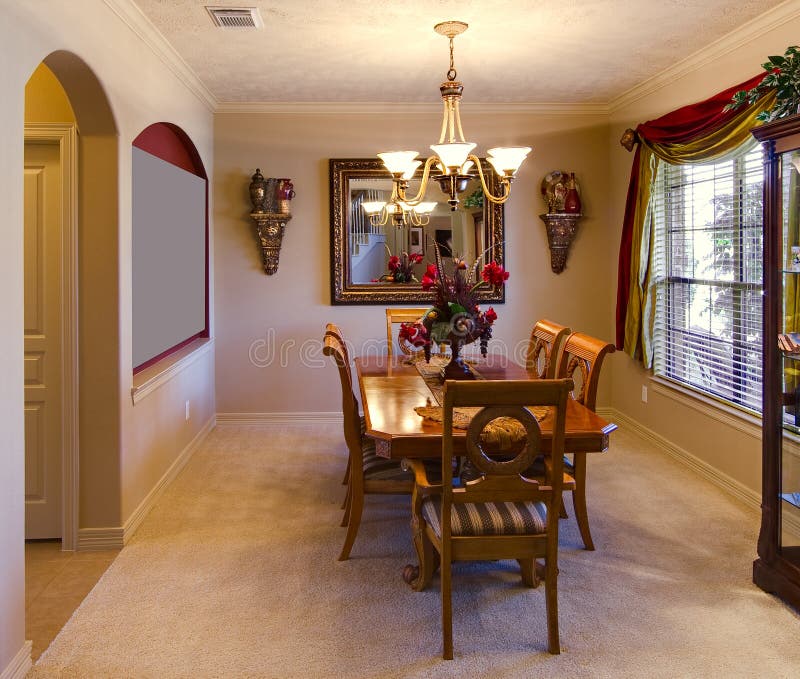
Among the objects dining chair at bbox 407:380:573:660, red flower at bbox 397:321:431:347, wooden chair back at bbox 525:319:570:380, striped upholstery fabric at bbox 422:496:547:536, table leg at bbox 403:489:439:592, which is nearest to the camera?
dining chair at bbox 407:380:573:660

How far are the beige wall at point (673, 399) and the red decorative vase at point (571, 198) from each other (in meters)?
0.33

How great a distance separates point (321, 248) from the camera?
5.90 metres

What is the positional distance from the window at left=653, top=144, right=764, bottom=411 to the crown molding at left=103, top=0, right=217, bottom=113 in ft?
10.3

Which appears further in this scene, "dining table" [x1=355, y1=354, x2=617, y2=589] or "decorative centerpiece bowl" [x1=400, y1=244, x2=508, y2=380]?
"decorative centerpiece bowl" [x1=400, y1=244, x2=508, y2=380]

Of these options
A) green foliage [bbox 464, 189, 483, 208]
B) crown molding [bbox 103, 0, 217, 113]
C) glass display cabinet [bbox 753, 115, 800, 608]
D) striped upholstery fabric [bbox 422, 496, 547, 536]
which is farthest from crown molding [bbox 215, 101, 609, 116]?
striped upholstery fabric [bbox 422, 496, 547, 536]

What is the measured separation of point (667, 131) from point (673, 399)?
1.74m

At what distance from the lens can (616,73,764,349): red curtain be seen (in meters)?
4.05

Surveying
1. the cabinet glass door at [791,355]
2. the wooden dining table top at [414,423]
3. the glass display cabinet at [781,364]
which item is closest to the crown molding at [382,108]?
the wooden dining table top at [414,423]

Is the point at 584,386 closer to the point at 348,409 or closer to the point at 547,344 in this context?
the point at 547,344

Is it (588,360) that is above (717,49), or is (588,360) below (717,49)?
below

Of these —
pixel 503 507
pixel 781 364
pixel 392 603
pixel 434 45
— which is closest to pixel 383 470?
pixel 392 603

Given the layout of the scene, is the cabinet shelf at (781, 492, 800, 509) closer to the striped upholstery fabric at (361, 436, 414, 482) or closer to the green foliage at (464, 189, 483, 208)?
the striped upholstery fabric at (361, 436, 414, 482)

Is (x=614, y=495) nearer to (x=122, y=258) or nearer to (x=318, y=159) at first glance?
(x=122, y=258)

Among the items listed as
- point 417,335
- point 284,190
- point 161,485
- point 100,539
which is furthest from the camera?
point 284,190
